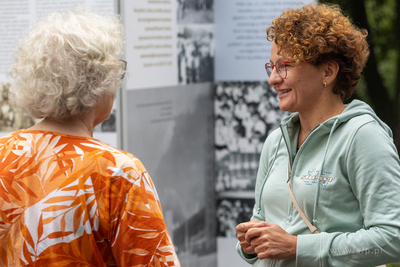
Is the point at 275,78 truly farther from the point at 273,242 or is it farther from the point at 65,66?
the point at 65,66

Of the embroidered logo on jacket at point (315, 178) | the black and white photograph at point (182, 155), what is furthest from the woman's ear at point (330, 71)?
the black and white photograph at point (182, 155)

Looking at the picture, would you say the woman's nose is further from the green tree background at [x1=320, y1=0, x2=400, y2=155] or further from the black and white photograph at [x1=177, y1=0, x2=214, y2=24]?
the black and white photograph at [x1=177, y1=0, x2=214, y2=24]

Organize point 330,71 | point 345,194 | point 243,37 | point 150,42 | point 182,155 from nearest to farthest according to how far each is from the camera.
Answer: point 345,194 → point 330,71 → point 150,42 → point 182,155 → point 243,37

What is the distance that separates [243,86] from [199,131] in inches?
22.5

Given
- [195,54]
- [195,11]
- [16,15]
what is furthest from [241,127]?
[16,15]

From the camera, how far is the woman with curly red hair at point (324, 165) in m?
1.57

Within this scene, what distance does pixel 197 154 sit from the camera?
4.32 m

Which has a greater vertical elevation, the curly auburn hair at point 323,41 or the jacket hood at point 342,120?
the curly auburn hair at point 323,41

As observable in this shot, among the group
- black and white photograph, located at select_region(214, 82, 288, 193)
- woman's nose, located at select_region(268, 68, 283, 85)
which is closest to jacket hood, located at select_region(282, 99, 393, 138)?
woman's nose, located at select_region(268, 68, 283, 85)

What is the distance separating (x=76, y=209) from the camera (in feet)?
4.22

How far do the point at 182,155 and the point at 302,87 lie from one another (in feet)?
7.77

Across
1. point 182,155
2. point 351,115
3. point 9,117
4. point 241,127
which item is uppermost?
point 351,115

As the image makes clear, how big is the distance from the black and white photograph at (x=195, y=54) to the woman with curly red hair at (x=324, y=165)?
209cm

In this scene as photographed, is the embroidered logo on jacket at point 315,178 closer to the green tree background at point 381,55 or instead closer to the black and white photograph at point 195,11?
the green tree background at point 381,55
